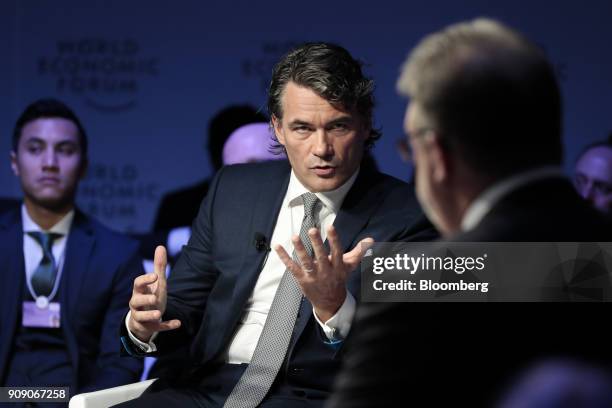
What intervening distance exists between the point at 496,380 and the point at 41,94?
14.6 feet

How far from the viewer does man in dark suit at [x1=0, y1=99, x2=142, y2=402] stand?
3.41 m

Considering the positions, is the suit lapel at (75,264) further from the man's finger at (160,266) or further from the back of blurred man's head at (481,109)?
the back of blurred man's head at (481,109)

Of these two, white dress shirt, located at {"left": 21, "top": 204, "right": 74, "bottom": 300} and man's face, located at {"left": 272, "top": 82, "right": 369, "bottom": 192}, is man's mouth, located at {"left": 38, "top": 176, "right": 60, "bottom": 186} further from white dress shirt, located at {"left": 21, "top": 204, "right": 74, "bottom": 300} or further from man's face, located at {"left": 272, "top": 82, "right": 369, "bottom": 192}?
man's face, located at {"left": 272, "top": 82, "right": 369, "bottom": 192}

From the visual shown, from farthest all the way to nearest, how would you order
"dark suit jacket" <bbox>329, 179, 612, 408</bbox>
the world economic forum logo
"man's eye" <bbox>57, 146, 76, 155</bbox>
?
the world economic forum logo < "man's eye" <bbox>57, 146, 76, 155</bbox> < "dark suit jacket" <bbox>329, 179, 612, 408</bbox>

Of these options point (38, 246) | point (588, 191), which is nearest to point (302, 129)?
point (38, 246)

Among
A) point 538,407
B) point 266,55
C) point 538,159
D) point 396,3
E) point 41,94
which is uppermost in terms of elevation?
point 396,3

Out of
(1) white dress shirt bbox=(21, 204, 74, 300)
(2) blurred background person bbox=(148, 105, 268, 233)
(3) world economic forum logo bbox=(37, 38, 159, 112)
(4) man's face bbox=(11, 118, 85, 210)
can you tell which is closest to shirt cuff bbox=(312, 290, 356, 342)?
(1) white dress shirt bbox=(21, 204, 74, 300)

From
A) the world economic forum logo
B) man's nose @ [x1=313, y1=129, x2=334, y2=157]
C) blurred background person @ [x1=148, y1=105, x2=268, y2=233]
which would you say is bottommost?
man's nose @ [x1=313, y1=129, x2=334, y2=157]

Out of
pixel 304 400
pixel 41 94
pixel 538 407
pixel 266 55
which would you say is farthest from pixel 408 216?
pixel 41 94

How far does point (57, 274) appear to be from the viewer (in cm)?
359

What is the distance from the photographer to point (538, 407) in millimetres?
1134

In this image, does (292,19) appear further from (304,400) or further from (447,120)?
(447,120)

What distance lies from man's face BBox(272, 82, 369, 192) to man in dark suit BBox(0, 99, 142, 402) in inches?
43.6

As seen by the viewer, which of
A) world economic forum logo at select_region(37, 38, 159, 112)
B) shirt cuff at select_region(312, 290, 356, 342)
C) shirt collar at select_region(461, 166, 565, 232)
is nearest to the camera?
shirt collar at select_region(461, 166, 565, 232)
